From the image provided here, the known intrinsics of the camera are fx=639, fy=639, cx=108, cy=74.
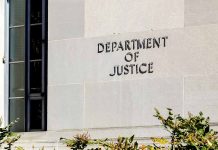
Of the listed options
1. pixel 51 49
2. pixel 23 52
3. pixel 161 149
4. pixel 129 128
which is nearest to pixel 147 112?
pixel 129 128

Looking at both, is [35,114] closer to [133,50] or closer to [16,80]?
[16,80]

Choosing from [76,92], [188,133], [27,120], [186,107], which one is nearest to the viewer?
[188,133]

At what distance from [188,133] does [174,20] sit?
667cm

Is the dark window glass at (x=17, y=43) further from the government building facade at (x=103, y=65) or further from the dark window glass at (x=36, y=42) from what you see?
the dark window glass at (x=36, y=42)

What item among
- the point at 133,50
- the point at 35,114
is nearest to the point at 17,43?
the point at 35,114

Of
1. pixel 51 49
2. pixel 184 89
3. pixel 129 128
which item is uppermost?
pixel 51 49

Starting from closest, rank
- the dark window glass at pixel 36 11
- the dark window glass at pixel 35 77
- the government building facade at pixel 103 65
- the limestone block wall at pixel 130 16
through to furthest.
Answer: the government building facade at pixel 103 65, the limestone block wall at pixel 130 16, the dark window glass at pixel 35 77, the dark window glass at pixel 36 11

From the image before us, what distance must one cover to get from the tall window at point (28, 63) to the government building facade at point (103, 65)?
23 mm

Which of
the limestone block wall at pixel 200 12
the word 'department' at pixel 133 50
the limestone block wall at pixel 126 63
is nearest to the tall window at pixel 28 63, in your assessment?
the limestone block wall at pixel 126 63

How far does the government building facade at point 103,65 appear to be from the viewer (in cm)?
1205

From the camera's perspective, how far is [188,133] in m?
5.84

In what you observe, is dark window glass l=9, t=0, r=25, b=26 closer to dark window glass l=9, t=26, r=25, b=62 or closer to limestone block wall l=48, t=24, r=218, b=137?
dark window glass l=9, t=26, r=25, b=62

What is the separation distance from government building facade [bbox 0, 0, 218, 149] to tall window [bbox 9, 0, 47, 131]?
0.02 metres

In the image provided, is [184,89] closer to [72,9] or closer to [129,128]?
[129,128]
